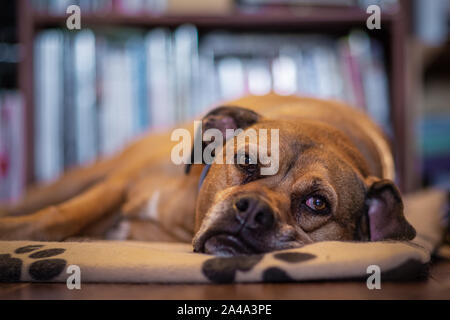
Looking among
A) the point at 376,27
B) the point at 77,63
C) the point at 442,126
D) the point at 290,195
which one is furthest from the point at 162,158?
the point at 442,126

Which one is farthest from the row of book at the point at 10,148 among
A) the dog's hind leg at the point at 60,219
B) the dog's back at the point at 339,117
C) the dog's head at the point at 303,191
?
the dog's head at the point at 303,191

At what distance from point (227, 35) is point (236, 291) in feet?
8.20

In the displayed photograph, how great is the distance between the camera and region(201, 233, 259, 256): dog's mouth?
1226mm

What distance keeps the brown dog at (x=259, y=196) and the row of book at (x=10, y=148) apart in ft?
2.67

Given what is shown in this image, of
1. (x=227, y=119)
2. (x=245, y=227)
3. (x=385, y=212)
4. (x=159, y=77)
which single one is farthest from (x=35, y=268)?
(x=159, y=77)

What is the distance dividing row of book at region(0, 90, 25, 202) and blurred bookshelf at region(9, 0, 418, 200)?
30 cm

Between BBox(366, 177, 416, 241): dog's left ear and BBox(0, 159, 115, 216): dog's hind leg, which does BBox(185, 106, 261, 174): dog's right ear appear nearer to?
BBox(366, 177, 416, 241): dog's left ear

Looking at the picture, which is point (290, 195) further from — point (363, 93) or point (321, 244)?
point (363, 93)

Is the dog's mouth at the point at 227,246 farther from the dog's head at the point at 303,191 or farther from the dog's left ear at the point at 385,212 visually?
the dog's left ear at the point at 385,212

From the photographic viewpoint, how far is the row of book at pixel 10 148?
3.12 m

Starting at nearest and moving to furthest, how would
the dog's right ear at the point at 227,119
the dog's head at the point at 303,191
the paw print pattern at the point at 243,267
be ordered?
1. the paw print pattern at the point at 243,267
2. the dog's head at the point at 303,191
3. the dog's right ear at the point at 227,119

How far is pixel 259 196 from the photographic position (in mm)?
1271

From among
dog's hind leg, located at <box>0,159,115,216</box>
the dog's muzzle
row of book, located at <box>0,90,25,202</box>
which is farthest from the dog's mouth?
row of book, located at <box>0,90,25,202</box>
